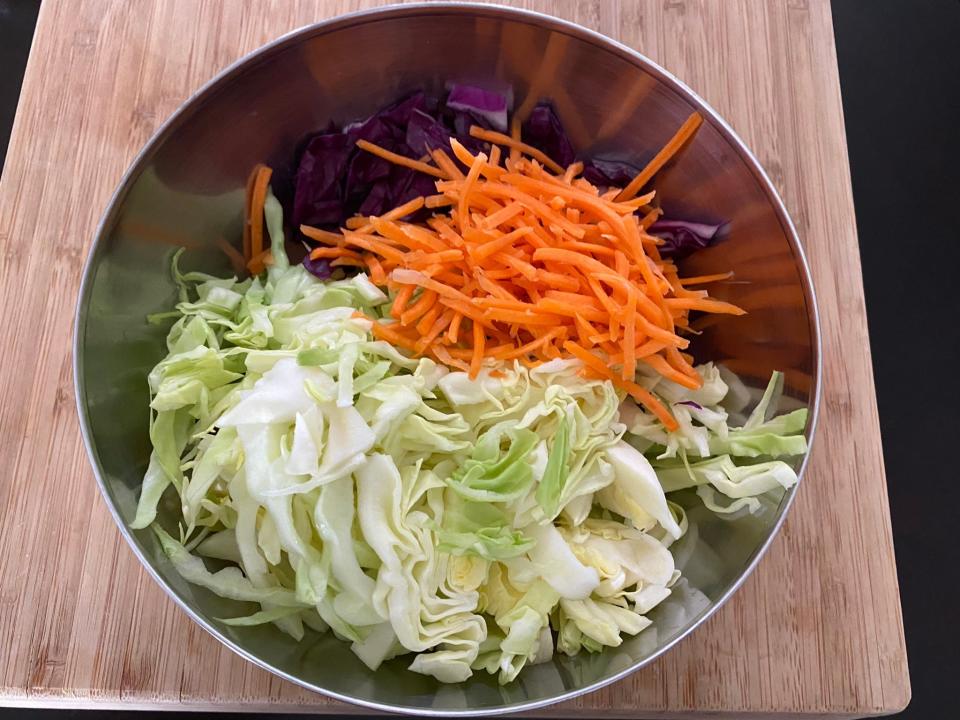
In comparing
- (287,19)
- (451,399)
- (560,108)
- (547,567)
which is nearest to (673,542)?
(547,567)

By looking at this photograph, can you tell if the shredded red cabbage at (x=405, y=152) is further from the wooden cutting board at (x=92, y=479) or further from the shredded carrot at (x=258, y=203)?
the wooden cutting board at (x=92, y=479)

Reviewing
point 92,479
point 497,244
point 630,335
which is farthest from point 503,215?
point 92,479

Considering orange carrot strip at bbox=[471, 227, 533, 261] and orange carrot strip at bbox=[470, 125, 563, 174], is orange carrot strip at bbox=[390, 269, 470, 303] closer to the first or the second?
orange carrot strip at bbox=[471, 227, 533, 261]

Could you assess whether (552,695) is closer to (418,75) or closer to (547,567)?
(547,567)

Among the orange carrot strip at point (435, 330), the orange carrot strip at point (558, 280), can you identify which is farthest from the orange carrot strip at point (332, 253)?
the orange carrot strip at point (558, 280)

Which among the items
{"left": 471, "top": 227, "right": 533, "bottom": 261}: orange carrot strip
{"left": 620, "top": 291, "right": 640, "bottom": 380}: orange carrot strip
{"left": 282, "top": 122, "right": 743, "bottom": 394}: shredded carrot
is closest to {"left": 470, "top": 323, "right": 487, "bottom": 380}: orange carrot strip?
{"left": 282, "top": 122, "right": 743, "bottom": 394}: shredded carrot
